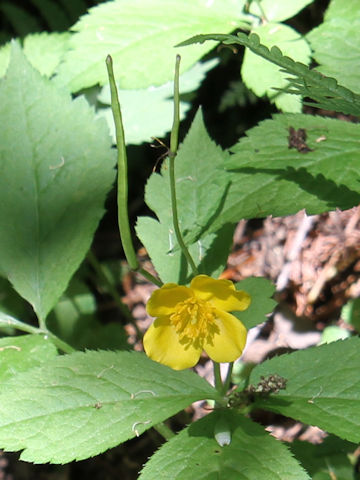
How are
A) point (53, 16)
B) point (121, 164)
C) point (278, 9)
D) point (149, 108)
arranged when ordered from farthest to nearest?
1. point (53, 16)
2. point (149, 108)
3. point (278, 9)
4. point (121, 164)

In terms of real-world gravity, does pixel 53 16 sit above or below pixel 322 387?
above

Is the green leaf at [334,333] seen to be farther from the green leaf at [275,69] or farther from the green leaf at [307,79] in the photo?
the green leaf at [307,79]

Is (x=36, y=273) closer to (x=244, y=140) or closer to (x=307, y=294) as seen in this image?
(x=244, y=140)

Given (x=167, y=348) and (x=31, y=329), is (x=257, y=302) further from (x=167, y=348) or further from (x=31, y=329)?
(x=31, y=329)

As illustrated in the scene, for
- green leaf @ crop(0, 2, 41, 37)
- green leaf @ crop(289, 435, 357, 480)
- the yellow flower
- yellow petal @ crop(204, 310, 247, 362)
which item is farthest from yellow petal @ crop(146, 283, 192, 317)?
green leaf @ crop(0, 2, 41, 37)

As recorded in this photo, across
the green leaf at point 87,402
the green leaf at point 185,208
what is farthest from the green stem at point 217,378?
the green leaf at point 185,208

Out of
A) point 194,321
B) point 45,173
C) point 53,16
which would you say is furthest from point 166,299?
point 53,16

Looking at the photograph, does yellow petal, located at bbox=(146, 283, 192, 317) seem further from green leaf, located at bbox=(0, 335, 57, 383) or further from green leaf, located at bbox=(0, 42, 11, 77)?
green leaf, located at bbox=(0, 42, 11, 77)
